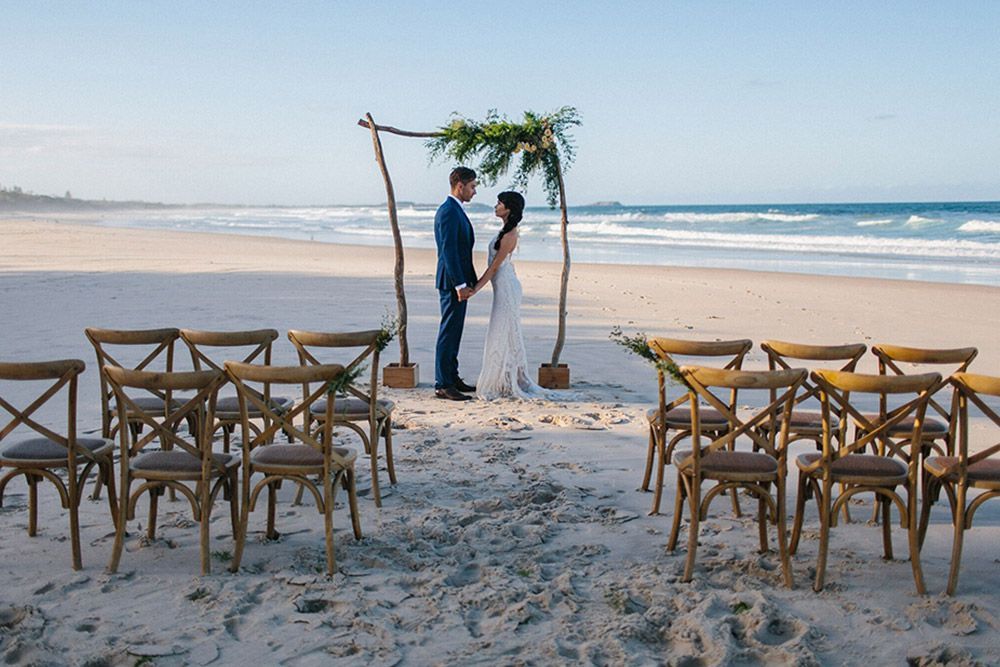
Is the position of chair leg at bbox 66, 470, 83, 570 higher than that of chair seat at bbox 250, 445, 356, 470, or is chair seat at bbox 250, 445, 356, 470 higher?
chair seat at bbox 250, 445, 356, 470

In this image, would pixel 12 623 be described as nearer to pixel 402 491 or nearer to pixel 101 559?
pixel 101 559

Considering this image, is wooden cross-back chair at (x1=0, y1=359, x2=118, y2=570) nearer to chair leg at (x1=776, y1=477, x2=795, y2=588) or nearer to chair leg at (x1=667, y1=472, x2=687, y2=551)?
chair leg at (x1=667, y1=472, x2=687, y2=551)

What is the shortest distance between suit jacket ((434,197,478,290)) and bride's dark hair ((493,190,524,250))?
10.4 inches

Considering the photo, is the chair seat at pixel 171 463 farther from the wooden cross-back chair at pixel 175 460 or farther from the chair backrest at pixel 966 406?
the chair backrest at pixel 966 406

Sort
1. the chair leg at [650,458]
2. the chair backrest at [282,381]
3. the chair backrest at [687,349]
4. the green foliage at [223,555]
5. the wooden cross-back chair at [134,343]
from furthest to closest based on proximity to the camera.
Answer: the chair leg at [650,458] → the wooden cross-back chair at [134,343] → the chair backrest at [687,349] → the green foliage at [223,555] → the chair backrest at [282,381]

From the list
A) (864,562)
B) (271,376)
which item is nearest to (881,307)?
(864,562)

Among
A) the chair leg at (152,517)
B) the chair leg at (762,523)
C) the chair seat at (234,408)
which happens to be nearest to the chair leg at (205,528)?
the chair leg at (152,517)

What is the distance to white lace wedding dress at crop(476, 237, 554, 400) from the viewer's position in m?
8.02

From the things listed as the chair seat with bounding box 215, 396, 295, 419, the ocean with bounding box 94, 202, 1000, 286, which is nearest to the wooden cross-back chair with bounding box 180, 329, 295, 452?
the chair seat with bounding box 215, 396, 295, 419

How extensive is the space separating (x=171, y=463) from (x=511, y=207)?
4.13 meters

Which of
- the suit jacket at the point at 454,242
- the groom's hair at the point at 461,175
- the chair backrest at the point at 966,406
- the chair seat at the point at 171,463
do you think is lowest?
the chair seat at the point at 171,463

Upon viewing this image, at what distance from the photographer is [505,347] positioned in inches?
319

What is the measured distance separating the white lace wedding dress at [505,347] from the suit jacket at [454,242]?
22cm

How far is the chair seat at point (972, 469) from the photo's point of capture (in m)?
4.22
